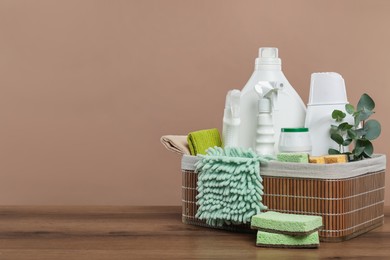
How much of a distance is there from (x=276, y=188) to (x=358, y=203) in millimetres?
152

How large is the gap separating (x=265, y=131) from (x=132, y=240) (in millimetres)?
347

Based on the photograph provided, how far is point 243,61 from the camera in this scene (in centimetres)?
251

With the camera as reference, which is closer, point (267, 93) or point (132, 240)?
point (132, 240)

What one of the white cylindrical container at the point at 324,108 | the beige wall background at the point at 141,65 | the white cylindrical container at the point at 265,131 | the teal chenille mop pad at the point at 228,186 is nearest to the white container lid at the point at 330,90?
the white cylindrical container at the point at 324,108

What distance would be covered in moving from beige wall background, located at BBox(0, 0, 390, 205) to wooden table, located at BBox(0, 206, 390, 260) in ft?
3.25

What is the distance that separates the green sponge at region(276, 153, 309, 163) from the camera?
1.26m

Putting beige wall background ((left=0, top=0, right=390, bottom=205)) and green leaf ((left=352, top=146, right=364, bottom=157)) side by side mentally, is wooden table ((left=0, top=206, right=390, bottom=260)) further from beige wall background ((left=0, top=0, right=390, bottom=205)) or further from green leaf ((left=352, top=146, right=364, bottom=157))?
beige wall background ((left=0, top=0, right=390, bottom=205))

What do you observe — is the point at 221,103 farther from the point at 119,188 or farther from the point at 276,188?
the point at 276,188

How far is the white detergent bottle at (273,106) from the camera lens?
144 centimetres

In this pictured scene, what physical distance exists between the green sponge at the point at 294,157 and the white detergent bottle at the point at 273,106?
143mm

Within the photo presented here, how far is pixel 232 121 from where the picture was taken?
1.43 metres

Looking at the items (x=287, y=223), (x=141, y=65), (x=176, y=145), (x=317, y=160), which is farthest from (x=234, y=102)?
(x=141, y=65)

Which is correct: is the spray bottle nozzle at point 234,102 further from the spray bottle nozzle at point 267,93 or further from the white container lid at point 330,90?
the white container lid at point 330,90

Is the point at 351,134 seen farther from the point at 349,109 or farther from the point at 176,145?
the point at 176,145
